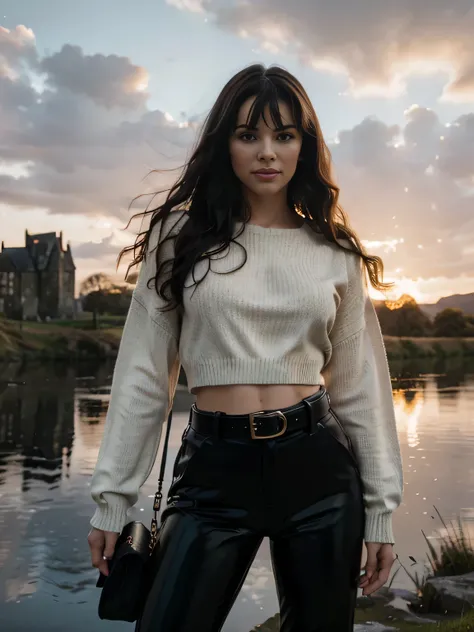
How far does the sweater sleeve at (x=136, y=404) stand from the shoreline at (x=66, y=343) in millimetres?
47094

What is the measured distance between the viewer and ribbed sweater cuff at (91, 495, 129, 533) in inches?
92.0

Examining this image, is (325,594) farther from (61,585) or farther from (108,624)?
(61,585)

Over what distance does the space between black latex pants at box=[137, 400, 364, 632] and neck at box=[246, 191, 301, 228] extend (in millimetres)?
736

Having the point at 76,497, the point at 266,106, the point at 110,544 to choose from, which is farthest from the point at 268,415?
the point at 76,497

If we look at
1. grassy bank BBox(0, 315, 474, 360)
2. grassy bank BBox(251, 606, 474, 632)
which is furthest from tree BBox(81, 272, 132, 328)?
grassy bank BBox(251, 606, 474, 632)

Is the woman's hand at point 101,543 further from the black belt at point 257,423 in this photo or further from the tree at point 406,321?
the tree at point 406,321

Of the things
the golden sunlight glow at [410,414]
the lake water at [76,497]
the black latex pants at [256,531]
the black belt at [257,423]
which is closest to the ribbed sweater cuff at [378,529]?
the black latex pants at [256,531]

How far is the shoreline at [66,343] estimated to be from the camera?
168 ft

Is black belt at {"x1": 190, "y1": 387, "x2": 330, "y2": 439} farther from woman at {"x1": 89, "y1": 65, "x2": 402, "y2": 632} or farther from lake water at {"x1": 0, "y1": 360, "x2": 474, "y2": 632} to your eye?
lake water at {"x1": 0, "y1": 360, "x2": 474, "y2": 632}

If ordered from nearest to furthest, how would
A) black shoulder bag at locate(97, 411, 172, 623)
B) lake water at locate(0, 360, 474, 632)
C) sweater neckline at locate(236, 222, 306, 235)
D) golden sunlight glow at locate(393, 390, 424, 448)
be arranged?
1. black shoulder bag at locate(97, 411, 172, 623)
2. sweater neckline at locate(236, 222, 306, 235)
3. lake water at locate(0, 360, 474, 632)
4. golden sunlight glow at locate(393, 390, 424, 448)

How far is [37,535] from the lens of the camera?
454 inches

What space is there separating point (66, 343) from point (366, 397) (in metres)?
52.4

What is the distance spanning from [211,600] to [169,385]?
661 mm

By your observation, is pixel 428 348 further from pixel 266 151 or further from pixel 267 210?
pixel 266 151
